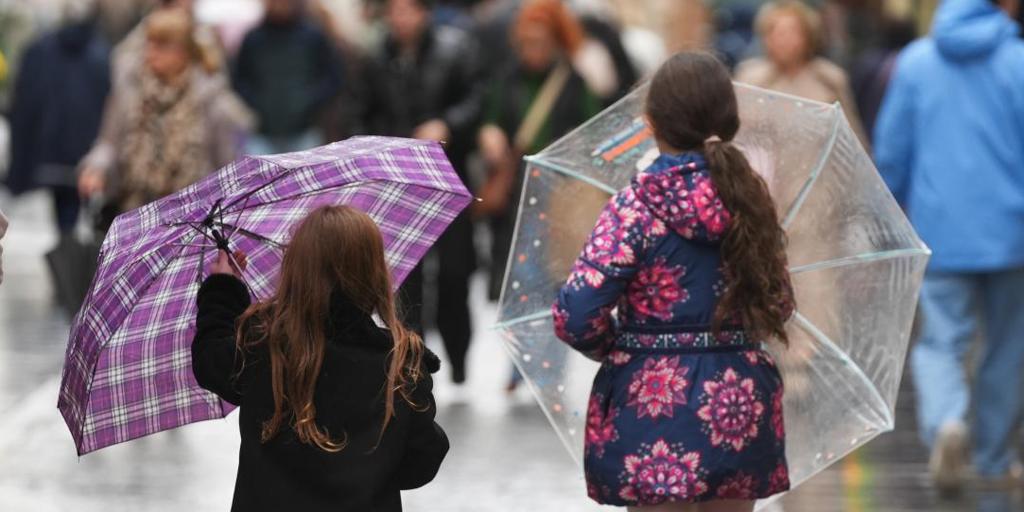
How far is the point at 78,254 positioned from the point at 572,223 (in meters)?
3.55

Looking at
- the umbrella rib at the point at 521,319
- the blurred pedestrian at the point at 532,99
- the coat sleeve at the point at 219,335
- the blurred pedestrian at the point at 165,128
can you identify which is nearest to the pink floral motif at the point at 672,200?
the umbrella rib at the point at 521,319

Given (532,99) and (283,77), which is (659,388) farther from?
(283,77)

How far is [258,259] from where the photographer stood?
16.7 feet

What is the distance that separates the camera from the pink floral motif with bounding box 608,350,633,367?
5.29m

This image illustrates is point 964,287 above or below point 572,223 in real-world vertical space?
below

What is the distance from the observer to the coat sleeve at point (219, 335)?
4648mm

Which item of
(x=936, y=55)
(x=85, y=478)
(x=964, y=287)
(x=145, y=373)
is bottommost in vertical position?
(x=85, y=478)

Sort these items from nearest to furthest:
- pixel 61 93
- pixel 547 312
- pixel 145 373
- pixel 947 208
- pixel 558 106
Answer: pixel 145 373 → pixel 547 312 → pixel 947 208 → pixel 558 106 → pixel 61 93

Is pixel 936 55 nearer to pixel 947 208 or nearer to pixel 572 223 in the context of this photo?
pixel 947 208

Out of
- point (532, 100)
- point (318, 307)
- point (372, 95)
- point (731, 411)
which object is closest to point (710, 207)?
point (731, 411)

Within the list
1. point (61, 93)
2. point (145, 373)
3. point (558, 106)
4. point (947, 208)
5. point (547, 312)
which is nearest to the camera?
point (145, 373)

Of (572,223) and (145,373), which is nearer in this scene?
(145,373)

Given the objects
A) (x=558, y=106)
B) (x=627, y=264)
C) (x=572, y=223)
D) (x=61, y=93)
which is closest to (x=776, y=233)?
(x=627, y=264)

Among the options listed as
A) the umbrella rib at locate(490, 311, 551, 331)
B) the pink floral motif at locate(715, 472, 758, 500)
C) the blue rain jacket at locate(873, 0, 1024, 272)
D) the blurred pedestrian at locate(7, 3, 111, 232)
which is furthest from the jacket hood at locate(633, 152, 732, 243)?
the blurred pedestrian at locate(7, 3, 111, 232)
